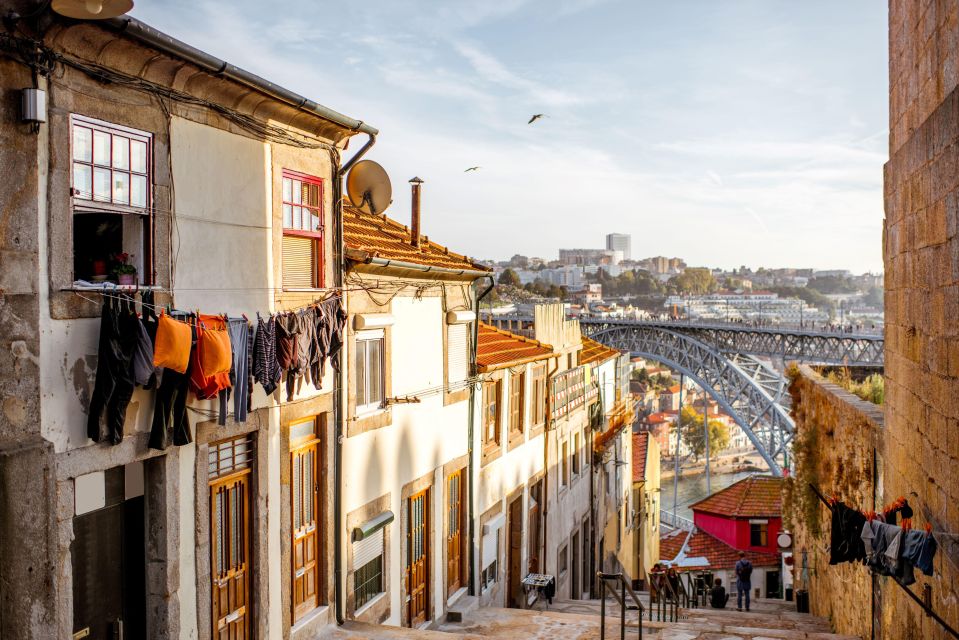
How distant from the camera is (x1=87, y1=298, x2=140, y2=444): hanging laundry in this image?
575cm

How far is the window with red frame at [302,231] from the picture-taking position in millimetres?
8133

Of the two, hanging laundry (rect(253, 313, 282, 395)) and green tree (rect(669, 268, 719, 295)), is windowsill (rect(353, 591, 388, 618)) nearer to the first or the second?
hanging laundry (rect(253, 313, 282, 395))

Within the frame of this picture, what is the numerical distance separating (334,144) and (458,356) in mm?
4077

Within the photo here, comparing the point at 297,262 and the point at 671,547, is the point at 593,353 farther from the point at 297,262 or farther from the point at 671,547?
the point at 671,547

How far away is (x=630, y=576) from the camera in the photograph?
26016 mm

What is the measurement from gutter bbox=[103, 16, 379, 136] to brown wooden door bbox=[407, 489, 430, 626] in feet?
15.8

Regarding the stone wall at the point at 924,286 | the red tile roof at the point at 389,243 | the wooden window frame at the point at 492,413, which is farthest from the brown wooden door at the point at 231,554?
the wooden window frame at the point at 492,413

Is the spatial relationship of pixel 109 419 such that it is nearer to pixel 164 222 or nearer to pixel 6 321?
pixel 6 321

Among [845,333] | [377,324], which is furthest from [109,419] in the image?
[845,333]

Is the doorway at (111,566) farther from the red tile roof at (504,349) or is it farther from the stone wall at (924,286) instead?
the red tile roof at (504,349)

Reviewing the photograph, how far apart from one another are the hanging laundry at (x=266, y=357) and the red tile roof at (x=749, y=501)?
89.3ft

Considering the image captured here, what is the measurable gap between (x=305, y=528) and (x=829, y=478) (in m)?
7.69

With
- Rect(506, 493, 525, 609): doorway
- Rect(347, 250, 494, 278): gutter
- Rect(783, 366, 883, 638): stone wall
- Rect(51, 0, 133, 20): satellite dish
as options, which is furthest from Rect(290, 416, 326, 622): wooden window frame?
Rect(506, 493, 525, 609): doorway

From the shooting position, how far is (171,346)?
5934 millimetres
